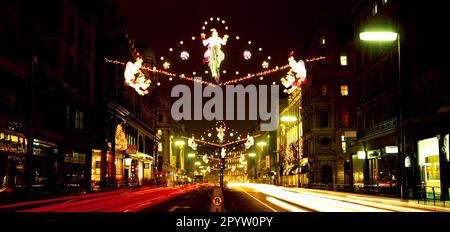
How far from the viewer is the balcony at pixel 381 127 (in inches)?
1888

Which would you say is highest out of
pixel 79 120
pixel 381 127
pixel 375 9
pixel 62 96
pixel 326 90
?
pixel 375 9

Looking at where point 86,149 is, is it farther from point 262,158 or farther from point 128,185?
point 262,158

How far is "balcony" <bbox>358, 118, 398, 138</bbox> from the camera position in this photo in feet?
157

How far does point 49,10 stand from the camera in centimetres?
4853

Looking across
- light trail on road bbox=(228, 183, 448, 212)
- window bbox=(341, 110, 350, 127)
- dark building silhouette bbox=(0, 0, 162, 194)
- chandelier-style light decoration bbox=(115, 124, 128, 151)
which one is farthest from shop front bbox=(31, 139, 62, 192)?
window bbox=(341, 110, 350, 127)

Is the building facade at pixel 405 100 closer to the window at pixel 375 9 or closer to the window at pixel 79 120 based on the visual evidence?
the window at pixel 375 9

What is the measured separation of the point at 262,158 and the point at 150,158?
233 ft

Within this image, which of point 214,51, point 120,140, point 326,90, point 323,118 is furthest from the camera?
point 323,118

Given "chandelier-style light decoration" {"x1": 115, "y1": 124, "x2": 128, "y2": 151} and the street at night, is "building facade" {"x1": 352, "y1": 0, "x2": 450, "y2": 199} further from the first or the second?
"chandelier-style light decoration" {"x1": 115, "y1": 124, "x2": 128, "y2": 151}

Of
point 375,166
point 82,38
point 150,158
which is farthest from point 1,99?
point 150,158

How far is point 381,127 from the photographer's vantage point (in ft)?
169

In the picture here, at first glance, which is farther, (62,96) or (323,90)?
(323,90)

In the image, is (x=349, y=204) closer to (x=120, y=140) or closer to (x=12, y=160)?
(x=12, y=160)

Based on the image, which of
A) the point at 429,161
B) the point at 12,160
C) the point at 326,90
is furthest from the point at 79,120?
the point at 326,90
